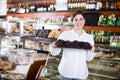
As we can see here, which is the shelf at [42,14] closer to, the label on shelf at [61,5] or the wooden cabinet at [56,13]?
the wooden cabinet at [56,13]

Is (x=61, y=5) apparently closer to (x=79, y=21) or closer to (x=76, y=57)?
(x=79, y=21)

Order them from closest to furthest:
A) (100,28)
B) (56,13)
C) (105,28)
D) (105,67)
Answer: (105,67) → (105,28) → (100,28) → (56,13)

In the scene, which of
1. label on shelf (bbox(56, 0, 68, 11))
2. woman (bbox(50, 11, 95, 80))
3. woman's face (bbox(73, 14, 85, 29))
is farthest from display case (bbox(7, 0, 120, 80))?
woman's face (bbox(73, 14, 85, 29))

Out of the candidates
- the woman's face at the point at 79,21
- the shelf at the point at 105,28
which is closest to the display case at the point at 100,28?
the shelf at the point at 105,28

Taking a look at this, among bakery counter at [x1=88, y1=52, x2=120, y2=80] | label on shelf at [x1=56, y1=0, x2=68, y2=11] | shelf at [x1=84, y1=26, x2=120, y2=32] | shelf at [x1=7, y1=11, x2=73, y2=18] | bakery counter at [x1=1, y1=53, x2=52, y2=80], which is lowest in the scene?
bakery counter at [x1=1, y1=53, x2=52, y2=80]

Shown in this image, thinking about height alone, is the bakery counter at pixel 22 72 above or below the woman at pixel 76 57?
below

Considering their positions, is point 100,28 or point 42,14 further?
point 42,14

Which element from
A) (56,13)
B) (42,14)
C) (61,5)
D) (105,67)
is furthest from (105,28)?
(105,67)

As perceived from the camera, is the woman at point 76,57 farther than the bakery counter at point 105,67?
No

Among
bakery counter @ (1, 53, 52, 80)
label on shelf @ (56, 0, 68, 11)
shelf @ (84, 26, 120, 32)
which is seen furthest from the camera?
label on shelf @ (56, 0, 68, 11)

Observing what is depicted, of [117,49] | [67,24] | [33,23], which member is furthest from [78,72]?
[67,24]

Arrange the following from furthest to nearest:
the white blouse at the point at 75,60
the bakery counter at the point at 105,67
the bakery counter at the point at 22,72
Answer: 1. the bakery counter at the point at 22,72
2. the bakery counter at the point at 105,67
3. the white blouse at the point at 75,60

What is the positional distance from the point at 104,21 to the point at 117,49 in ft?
7.66

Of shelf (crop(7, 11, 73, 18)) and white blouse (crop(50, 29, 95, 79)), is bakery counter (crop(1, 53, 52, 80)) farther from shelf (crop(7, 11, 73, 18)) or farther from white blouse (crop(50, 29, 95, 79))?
shelf (crop(7, 11, 73, 18))
